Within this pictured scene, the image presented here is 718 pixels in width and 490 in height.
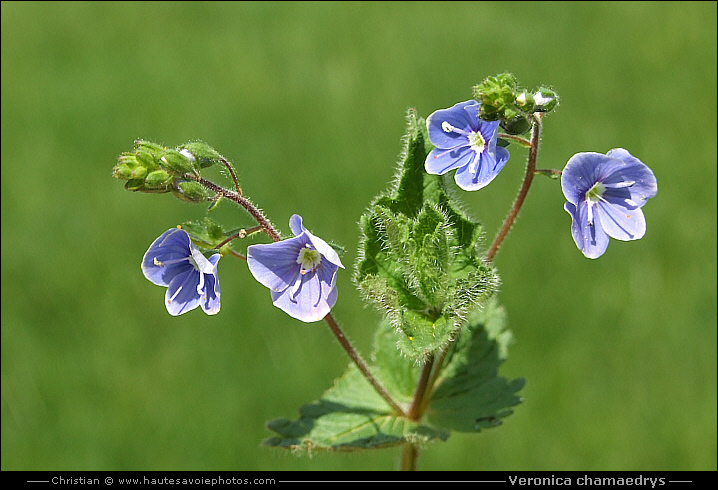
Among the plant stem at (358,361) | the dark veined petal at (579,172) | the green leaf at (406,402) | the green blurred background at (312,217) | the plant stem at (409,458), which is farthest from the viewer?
the green blurred background at (312,217)

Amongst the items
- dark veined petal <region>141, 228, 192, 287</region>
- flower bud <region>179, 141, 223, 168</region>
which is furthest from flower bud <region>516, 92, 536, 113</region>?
dark veined petal <region>141, 228, 192, 287</region>

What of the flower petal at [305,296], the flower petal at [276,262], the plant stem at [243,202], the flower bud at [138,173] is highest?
the flower bud at [138,173]

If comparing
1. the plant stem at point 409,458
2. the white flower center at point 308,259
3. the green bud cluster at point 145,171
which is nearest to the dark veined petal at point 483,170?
the white flower center at point 308,259

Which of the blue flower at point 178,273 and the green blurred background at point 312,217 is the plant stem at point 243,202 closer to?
the blue flower at point 178,273

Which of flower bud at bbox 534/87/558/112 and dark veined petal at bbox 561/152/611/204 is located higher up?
flower bud at bbox 534/87/558/112

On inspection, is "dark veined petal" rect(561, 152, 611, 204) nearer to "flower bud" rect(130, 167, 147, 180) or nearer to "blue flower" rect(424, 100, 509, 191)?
"blue flower" rect(424, 100, 509, 191)
